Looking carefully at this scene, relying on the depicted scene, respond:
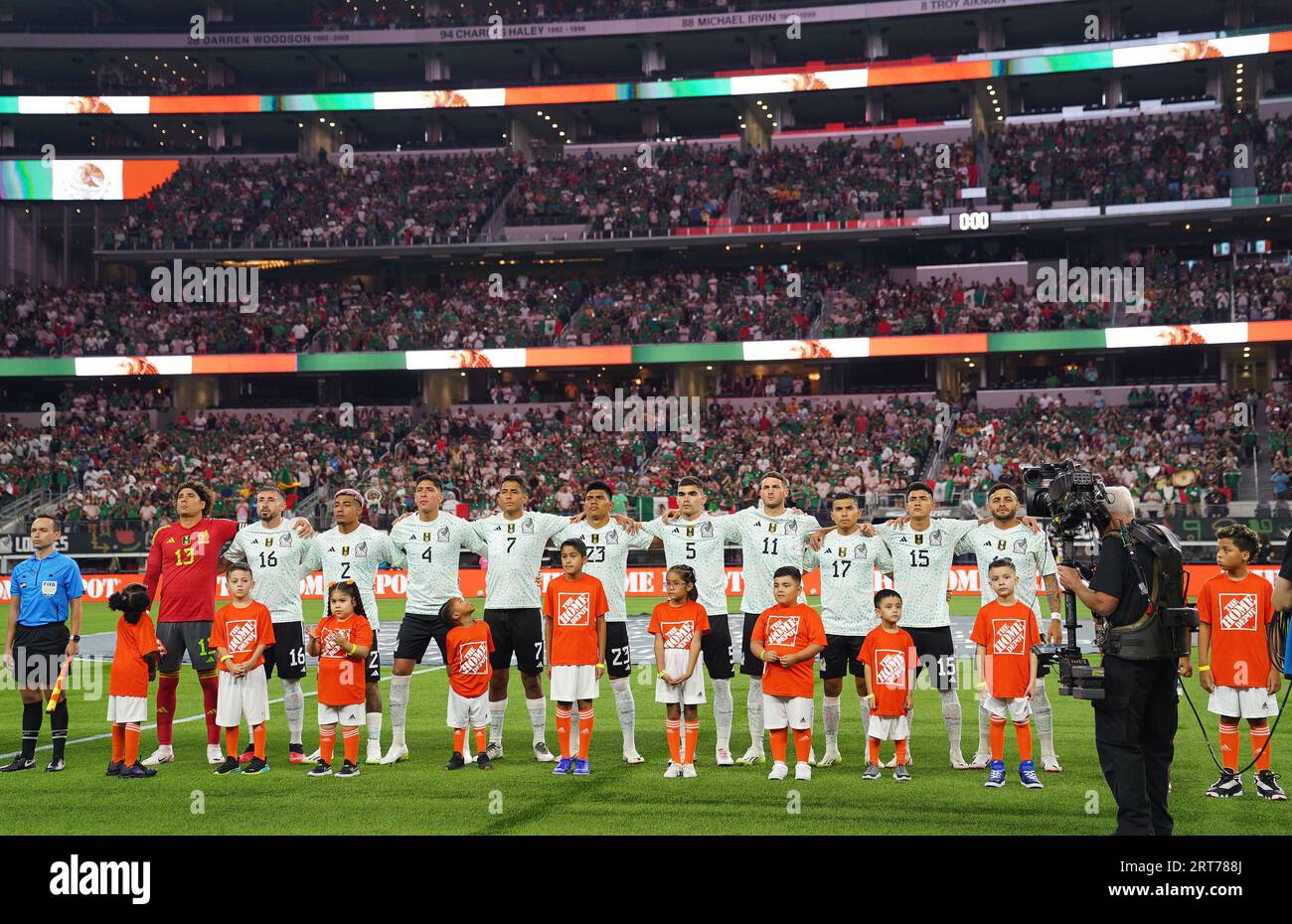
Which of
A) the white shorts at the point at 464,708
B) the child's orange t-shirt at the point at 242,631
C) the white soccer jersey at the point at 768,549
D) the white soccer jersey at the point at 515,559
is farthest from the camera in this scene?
the white soccer jersey at the point at 515,559

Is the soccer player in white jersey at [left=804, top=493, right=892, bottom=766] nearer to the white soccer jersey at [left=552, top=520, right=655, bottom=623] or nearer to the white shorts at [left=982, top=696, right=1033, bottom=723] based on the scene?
the white shorts at [left=982, top=696, right=1033, bottom=723]

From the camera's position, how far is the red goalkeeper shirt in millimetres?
11250

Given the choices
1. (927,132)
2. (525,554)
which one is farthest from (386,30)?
(525,554)

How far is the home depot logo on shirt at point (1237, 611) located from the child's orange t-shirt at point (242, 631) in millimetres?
8158

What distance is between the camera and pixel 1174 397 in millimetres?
41312

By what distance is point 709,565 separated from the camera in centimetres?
1159

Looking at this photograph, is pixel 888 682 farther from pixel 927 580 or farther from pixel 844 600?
pixel 927 580

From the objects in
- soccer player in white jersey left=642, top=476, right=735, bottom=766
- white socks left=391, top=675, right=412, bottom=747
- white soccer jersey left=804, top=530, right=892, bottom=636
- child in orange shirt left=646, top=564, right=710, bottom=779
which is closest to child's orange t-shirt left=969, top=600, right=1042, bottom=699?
white soccer jersey left=804, top=530, right=892, bottom=636

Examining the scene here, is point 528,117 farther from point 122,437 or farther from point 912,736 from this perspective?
point 912,736

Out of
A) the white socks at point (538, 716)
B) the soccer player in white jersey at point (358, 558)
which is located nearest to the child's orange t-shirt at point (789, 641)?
the white socks at point (538, 716)

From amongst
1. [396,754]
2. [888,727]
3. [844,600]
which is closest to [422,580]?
[396,754]

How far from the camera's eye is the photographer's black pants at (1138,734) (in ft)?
23.8

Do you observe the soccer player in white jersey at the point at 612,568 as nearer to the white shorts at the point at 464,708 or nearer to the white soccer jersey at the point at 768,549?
the white shorts at the point at 464,708

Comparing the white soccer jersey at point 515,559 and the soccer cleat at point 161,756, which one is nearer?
the soccer cleat at point 161,756
